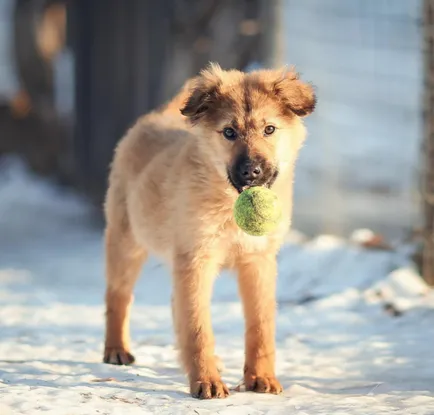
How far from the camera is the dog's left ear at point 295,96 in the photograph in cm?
454

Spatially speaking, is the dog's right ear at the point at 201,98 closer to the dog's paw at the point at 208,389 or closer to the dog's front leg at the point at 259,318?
the dog's front leg at the point at 259,318

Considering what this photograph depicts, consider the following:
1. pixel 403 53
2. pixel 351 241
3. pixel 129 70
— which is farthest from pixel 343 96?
pixel 351 241

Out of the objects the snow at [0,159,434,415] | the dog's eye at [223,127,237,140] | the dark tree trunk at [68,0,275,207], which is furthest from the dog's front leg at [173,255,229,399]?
the dark tree trunk at [68,0,275,207]

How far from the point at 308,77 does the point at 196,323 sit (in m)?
8.19

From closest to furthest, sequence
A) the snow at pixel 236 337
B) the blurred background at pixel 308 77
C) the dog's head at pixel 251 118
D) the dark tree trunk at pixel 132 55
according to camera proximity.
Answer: the snow at pixel 236 337, the dog's head at pixel 251 118, the blurred background at pixel 308 77, the dark tree trunk at pixel 132 55

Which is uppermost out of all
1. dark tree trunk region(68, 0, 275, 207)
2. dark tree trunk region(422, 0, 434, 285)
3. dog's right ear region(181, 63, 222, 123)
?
dark tree trunk region(68, 0, 275, 207)

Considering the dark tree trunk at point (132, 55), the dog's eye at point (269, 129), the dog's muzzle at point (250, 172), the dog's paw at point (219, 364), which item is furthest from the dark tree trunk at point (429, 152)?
the dark tree trunk at point (132, 55)

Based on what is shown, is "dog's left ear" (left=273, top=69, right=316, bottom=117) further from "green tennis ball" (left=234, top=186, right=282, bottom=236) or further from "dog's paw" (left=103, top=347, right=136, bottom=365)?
"dog's paw" (left=103, top=347, right=136, bottom=365)

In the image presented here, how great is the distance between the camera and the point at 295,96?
455 centimetres

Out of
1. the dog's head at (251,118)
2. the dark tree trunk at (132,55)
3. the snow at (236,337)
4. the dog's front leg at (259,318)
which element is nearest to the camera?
the snow at (236,337)

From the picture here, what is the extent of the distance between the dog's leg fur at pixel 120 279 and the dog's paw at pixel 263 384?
3.24 ft

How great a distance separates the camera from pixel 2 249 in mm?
9914

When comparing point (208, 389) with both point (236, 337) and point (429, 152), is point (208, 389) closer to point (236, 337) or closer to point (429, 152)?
point (236, 337)

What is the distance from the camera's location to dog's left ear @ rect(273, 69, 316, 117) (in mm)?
4539
